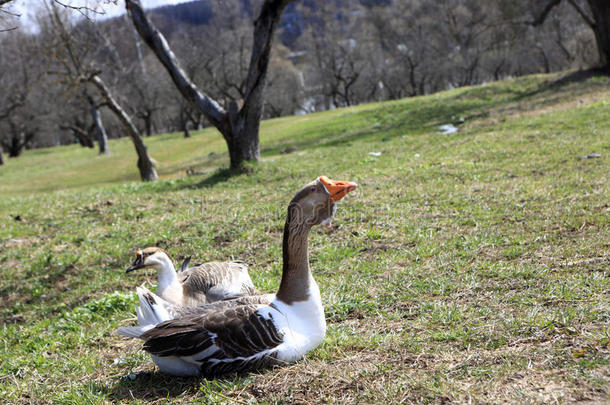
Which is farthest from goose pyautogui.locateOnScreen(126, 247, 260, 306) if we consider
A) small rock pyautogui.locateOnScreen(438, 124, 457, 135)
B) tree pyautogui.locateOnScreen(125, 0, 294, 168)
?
small rock pyautogui.locateOnScreen(438, 124, 457, 135)

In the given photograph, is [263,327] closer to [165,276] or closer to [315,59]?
[165,276]

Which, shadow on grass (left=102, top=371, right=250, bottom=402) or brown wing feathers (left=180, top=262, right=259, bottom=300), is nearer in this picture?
shadow on grass (left=102, top=371, right=250, bottom=402)

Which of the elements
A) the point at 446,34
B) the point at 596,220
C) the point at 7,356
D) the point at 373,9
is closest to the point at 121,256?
the point at 7,356

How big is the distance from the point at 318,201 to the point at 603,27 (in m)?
23.7

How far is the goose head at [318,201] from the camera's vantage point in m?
3.68

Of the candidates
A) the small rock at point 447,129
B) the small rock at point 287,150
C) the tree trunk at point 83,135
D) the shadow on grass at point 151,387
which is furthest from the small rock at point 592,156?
the tree trunk at point 83,135

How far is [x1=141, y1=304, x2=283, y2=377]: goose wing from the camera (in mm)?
3555

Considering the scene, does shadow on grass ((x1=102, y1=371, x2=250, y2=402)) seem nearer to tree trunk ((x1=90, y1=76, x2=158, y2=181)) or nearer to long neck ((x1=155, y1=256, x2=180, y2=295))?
long neck ((x1=155, y1=256, x2=180, y2=295))

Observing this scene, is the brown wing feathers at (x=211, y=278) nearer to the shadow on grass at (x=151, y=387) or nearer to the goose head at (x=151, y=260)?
the goose head at (x=151, y=260)

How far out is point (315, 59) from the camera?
63.7m

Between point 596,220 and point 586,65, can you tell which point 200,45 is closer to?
point 586,65

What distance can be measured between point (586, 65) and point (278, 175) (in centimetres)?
1978

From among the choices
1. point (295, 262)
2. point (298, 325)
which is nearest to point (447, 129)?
point (295, 262)

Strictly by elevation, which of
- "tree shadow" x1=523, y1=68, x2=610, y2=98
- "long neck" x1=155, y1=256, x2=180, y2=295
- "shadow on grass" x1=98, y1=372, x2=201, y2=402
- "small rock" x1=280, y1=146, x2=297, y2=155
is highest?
"tree shadow" x1=523, y1=68, x2=610, y2=98
